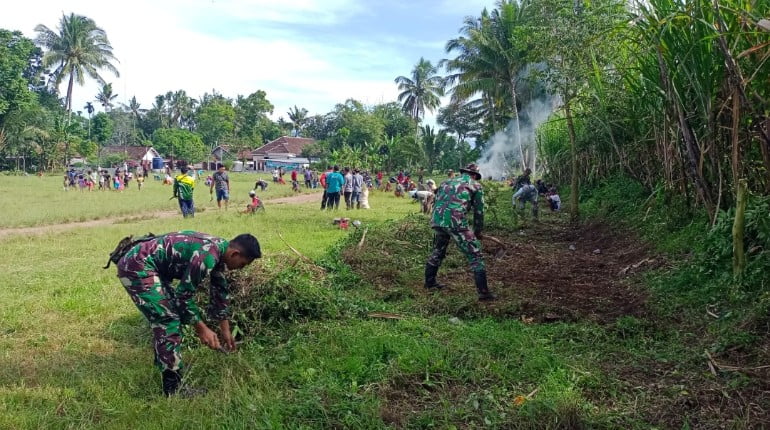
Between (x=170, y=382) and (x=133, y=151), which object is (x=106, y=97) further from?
(x=170, y=382)

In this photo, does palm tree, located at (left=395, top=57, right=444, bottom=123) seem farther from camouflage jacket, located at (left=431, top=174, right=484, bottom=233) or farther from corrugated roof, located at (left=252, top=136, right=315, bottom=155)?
camouflage jacket, located at (left=431, top=174, right=484, bottom=233)

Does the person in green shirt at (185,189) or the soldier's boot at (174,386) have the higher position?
the person in green shirt at (185,189)

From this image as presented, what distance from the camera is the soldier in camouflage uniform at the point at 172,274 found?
11.9 ft

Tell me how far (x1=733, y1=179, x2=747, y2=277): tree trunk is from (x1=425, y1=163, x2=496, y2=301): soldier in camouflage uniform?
2382 mm

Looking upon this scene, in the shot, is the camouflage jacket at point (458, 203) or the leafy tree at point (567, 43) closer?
the camouflage jacket at point (458, 203)

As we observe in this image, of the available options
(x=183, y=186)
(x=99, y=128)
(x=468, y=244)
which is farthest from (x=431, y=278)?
(x=99, y=128)

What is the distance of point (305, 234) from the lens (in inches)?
445

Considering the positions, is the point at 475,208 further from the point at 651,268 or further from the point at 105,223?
the point at 105,223

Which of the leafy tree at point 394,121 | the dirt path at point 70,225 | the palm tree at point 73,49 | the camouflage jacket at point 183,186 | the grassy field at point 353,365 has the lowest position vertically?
the grassy field at point 353,365

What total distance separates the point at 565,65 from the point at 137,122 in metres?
83.3

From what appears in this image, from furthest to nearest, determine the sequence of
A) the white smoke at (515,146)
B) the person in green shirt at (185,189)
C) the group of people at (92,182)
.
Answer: the white smoke at (515,146)
the group of people at (92,182)
the person in green shirt at (185,189)

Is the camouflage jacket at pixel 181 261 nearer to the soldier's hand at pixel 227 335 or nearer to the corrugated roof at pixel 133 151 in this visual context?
the soldier's hand at pixel 227 335

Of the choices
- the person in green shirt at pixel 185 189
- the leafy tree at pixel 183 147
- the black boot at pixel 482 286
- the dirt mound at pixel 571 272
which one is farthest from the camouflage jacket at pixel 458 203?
the leafy tree at pixel 183 147

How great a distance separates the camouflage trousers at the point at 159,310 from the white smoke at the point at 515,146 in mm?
29302
